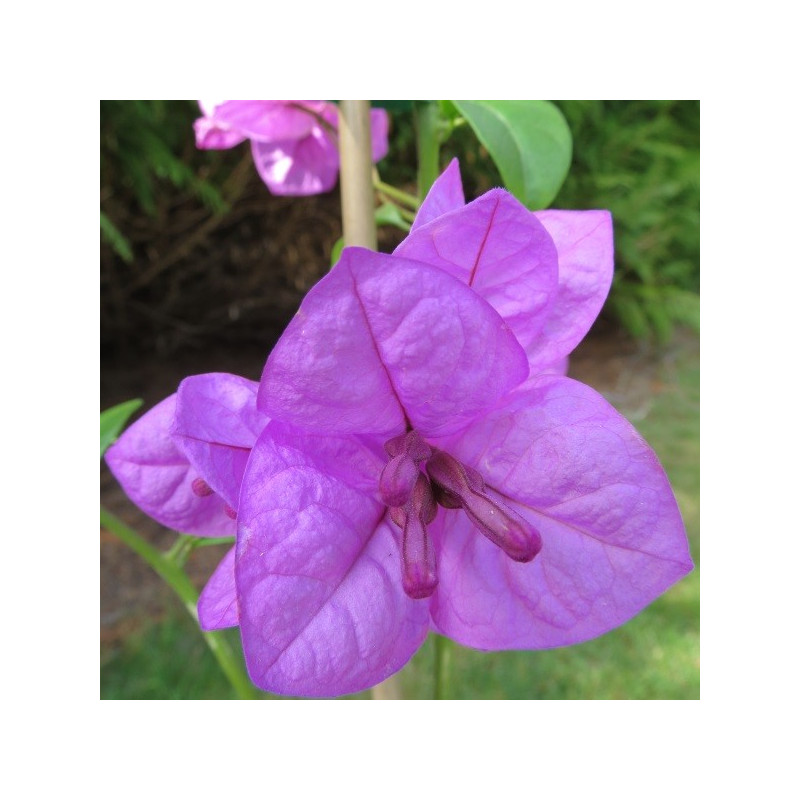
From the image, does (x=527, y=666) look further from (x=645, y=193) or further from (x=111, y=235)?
(x=645, y=193)

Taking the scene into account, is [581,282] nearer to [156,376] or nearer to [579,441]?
[579,441]

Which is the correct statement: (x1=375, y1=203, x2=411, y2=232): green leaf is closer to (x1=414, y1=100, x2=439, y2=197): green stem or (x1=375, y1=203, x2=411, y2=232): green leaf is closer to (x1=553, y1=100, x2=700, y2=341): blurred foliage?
(x1=414, y1=100, x2=439, y2=197): green stem

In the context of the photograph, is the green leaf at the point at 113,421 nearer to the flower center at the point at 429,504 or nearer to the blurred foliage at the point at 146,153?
the flower center at the point at 429,504

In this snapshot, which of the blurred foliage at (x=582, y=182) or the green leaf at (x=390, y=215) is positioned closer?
the green leaf at (x=390, y=215)

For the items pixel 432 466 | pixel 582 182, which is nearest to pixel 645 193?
pixel 582 182

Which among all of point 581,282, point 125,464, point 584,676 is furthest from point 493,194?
point 584,676

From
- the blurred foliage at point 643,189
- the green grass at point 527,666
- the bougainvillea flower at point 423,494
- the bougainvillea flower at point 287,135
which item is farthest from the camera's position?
the blurred foliage at point 643,189

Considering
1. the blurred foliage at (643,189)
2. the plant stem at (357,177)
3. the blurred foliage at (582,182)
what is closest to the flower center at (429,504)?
the plant stem at (357,177)
